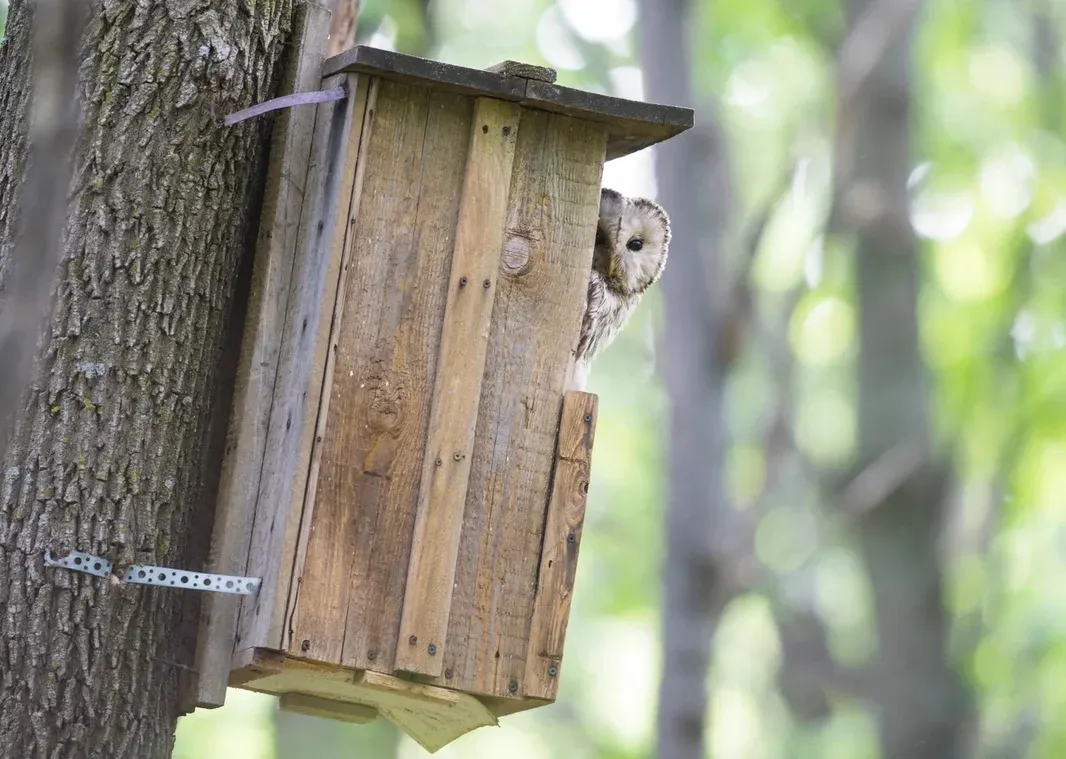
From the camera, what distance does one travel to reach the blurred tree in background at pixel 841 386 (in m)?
7.14

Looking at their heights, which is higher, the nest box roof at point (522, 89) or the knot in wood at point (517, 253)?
the nest box roof at point (522, 89)

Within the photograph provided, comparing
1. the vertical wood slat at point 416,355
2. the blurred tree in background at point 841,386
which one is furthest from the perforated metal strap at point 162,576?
the blurred tree in background at point 841,386

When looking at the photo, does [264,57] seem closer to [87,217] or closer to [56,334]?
[87,217]

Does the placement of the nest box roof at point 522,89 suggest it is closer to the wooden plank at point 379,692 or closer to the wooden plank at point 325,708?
the wooden plank at point 379,692

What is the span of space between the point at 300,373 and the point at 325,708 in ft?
3.20

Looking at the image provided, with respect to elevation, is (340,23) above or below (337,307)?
above

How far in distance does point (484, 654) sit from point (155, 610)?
71 centimetres

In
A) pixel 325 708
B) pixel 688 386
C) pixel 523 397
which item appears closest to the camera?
pixel 523 397

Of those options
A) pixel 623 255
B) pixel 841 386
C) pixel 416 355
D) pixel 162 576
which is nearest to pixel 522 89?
pixel 416 355

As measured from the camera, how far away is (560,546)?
A: 3176 millimetres

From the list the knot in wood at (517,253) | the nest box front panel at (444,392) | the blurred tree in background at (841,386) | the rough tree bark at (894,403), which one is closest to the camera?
the nest box front panel at (444,392)

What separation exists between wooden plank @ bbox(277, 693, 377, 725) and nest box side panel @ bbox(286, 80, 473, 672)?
24.7 inches

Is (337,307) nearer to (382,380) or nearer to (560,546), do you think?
(382,380)

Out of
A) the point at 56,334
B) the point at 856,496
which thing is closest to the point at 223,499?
the point at 56,334
